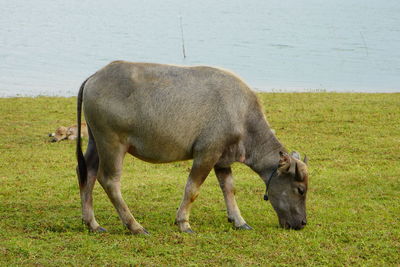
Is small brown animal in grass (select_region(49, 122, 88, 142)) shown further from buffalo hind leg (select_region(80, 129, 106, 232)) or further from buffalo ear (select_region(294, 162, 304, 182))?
buffalo ear (select_region(294, 162, 304, 182))

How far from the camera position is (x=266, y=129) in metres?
7.31

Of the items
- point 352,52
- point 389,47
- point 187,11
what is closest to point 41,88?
point 352,52

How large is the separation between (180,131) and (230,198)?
3.67 feet

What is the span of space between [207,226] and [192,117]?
1303 mm

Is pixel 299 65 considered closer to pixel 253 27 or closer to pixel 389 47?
pixel 389 47

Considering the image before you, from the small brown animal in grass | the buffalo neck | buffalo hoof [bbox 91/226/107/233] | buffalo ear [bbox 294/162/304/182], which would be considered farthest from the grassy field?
the buffalo neck

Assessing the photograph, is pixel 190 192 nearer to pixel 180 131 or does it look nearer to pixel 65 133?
pixel 180 131

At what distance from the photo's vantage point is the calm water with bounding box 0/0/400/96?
2653 centimetres

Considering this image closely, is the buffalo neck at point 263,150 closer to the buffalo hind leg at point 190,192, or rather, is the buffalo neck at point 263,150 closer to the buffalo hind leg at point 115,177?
the buffalo hind leg at point 190,192

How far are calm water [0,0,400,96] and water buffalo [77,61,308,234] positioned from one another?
14.5 metres

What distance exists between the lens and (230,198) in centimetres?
757

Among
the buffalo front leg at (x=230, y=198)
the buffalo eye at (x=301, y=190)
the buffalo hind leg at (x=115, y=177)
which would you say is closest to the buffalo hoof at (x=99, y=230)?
the buffalo hind leg at (x=115, y=177)

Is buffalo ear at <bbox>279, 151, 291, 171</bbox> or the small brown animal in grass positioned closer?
buffalo ear at <bbox>279, 151, 291, 171</bbox>

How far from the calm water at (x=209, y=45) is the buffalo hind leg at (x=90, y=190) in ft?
46.3
